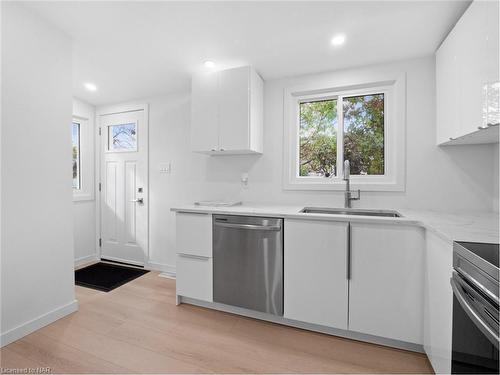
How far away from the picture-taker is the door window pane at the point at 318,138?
8.07ft

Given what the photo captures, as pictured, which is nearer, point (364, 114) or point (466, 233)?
point (466, 233)

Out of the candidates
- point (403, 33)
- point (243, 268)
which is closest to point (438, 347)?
point (243, 268)

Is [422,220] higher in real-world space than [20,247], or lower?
higher

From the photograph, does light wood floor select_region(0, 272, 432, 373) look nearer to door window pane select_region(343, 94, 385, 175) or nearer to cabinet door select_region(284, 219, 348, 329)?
cabinet door select_region(284, 219, 348, 329)

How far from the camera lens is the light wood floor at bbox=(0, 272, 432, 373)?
1.46m

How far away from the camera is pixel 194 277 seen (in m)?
2.16

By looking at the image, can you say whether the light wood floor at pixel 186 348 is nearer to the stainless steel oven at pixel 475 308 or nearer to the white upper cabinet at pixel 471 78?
the stainless steel oven at pixel 475 308

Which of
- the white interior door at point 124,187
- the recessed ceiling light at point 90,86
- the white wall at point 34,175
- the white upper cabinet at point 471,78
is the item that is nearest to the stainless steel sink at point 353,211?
the white upper cabinet at point 471,78

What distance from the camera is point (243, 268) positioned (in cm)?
198

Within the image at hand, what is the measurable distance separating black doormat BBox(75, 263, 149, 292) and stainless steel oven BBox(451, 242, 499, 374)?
286cm

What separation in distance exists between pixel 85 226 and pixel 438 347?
396 cm

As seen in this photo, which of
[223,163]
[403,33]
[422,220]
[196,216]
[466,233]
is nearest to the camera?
[466,233]

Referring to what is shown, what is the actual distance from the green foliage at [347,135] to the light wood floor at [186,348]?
1515 mm

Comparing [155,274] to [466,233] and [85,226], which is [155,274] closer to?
[85,226]
